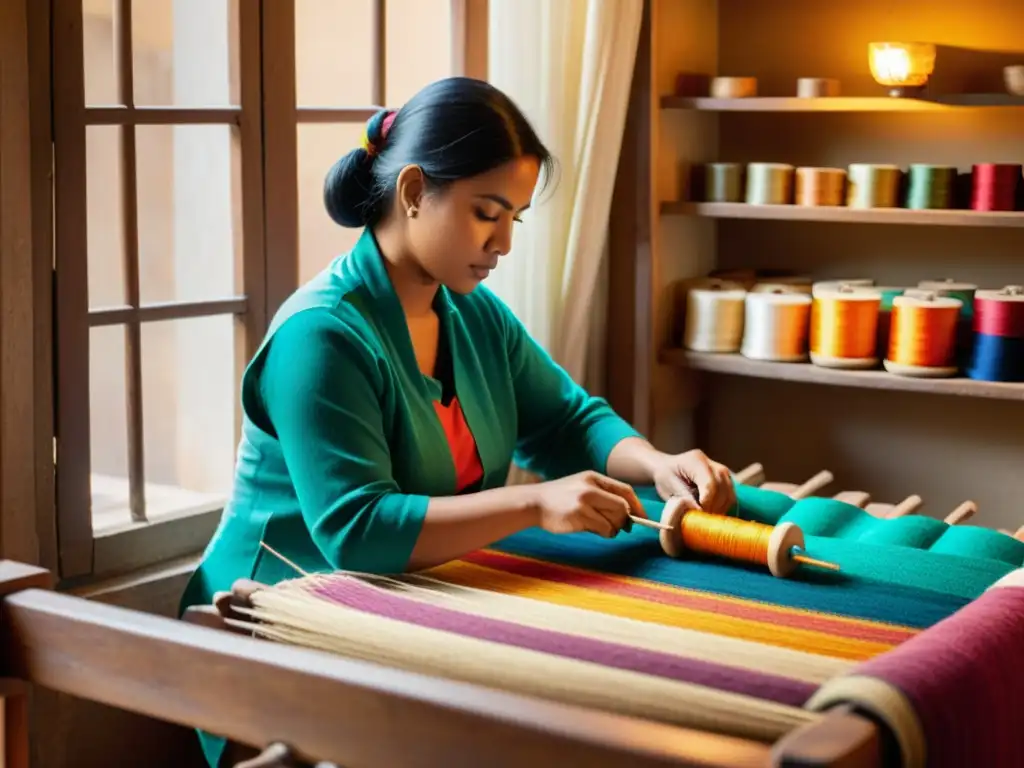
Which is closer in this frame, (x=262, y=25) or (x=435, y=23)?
(x=262, y=25)

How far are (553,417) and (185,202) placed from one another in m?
1.08

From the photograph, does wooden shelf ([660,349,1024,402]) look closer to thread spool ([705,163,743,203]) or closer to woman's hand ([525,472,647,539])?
thread spool ([705,163,743,203])

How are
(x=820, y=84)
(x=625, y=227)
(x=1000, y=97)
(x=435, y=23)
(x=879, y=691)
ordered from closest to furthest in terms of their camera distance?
(x=879, y=691) < (x=1000, y=97) < (x=820, y=84) < (x=625, y=227) < (x=435, y=23)

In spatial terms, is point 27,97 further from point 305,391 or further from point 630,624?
point 630,624

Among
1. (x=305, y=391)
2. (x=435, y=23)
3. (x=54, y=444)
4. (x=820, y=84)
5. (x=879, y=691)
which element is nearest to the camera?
(x=879, y=691)

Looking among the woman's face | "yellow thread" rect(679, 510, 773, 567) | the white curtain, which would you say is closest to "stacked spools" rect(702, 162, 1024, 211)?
the white curtain

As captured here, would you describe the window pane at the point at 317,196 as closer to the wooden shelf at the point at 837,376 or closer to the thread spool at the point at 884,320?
the wooden shelf at the point at 837,376

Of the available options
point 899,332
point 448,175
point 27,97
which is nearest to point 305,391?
point 448,175

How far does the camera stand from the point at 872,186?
9.45ft

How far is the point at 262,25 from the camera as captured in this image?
2.31 metres

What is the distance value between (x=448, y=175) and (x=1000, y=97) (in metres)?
1.36

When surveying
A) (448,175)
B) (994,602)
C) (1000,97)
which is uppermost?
(1000,97)

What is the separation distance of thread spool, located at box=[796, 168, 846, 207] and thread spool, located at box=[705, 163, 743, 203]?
16cm

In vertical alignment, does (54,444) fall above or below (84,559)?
above
